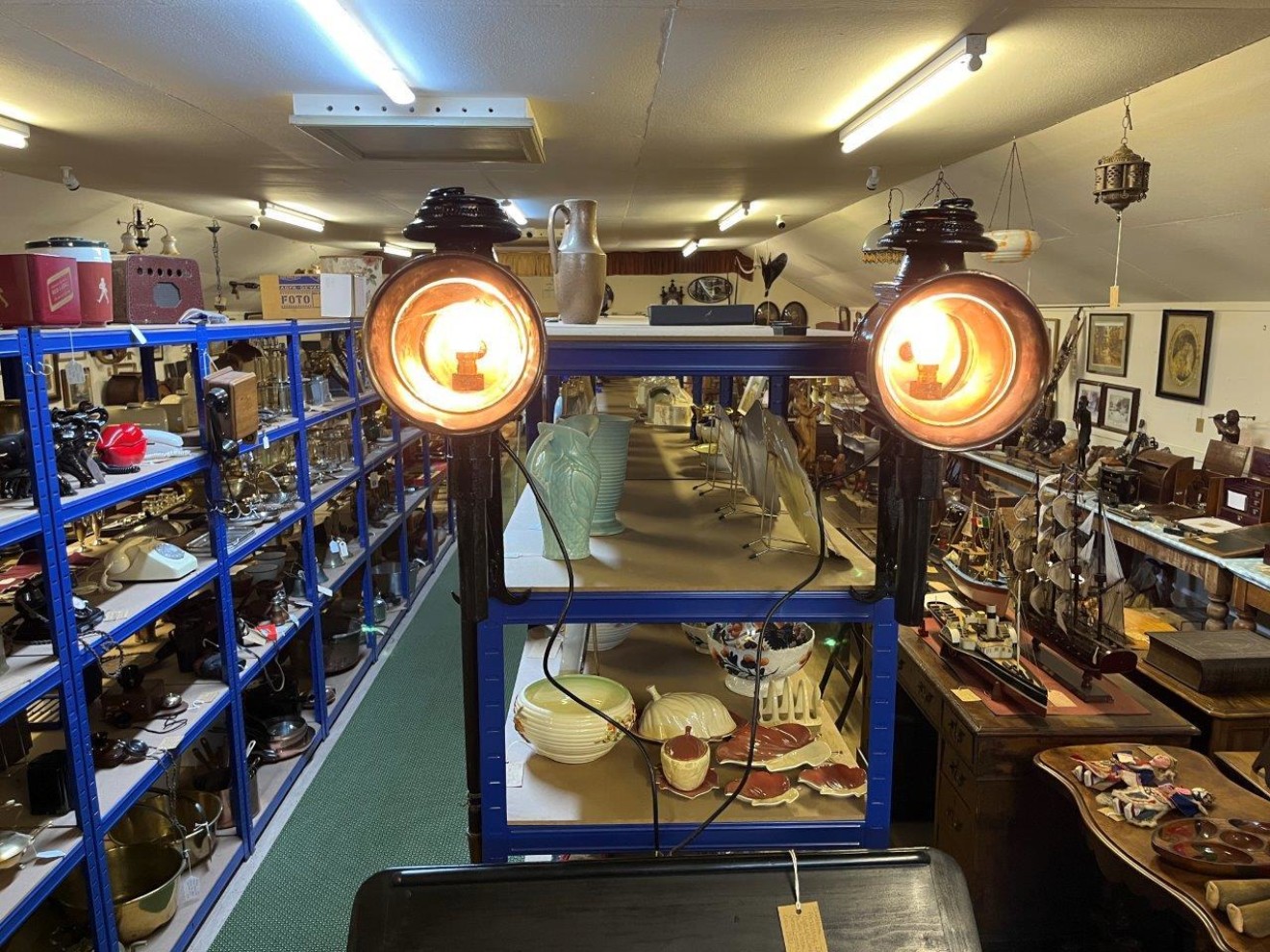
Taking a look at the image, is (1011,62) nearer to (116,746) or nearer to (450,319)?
(450,319)

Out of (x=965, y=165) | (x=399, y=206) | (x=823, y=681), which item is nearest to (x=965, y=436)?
(x=823, y=681)

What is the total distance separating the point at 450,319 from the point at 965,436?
65cm

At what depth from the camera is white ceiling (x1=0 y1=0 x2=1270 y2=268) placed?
2.66 metres

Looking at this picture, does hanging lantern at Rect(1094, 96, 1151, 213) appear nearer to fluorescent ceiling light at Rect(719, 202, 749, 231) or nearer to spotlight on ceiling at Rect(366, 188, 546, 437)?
spotlight on ceiling at Rect(366, 188, 546, 437)

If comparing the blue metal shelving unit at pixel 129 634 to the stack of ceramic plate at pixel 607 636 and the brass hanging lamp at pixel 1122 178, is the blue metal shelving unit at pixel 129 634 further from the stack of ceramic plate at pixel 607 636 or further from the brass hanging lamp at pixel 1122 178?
the brass hanging lamp at pixel 1122 178

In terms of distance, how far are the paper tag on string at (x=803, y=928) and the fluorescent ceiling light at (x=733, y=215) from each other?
21.8 feet

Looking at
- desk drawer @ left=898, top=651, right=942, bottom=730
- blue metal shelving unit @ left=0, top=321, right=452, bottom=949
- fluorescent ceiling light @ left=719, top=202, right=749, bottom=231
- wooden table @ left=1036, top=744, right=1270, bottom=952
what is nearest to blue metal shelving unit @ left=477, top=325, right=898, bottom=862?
wooden table @ left=1036, top=744, right=1270, bottom=952

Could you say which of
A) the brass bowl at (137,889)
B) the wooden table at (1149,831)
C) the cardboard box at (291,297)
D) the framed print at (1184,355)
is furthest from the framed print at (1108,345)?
the brass bowl at (137,889)

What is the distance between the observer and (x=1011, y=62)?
3133mm

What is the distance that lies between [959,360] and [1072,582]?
2375mm

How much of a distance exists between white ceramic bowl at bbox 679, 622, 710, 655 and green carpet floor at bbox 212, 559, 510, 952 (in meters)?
1.69

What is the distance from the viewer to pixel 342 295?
4695 millimetres

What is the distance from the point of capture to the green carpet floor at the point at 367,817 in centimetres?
293

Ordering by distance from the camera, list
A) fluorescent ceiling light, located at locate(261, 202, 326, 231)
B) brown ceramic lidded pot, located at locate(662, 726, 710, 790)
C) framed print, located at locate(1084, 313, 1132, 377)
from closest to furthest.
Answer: brown ceramic lidded pot, located at locate(662, 726, 710, 790) → framed print, located at locate(1084, 313, 1132, 377) → fluorescent ceiling light, located at locate(261, 202, 326, 231)
